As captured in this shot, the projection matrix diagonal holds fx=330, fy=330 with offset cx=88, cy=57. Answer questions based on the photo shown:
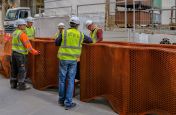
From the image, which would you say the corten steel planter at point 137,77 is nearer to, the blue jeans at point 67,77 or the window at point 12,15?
the blue jeans at point 67,77

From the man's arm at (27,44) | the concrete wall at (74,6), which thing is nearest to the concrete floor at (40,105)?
the man's arm at (27,44)

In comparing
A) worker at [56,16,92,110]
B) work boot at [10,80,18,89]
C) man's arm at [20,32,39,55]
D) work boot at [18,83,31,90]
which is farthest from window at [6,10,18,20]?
worker at [56,16,92,110]

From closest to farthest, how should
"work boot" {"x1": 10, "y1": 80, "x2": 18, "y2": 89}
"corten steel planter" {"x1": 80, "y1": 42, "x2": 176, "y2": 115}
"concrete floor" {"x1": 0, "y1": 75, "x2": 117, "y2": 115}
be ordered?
"corten steel planter" {"x1": 80, "y1": 42, "x2": 176, "y2": 115}
"concrete floor" {"x1": 0, "y1": 75, "x2": 117, "y2": 115}
"work boot" {"x1": 10, "y1": 80, "x2": 18, "y2": 89}

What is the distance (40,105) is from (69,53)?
1327 mm

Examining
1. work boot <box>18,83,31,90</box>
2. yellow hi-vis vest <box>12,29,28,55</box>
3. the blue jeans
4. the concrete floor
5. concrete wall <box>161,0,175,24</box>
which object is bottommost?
the concrete floor

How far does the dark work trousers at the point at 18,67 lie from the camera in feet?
27.4

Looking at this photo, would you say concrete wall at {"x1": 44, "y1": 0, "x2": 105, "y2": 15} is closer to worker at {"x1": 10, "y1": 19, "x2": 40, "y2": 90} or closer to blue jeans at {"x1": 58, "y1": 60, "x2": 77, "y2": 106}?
worker at {"x1": 10, "y1": 19, "x2": 40, "y2": 90}

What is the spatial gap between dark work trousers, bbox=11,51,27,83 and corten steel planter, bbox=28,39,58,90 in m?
0.28

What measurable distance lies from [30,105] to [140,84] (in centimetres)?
249

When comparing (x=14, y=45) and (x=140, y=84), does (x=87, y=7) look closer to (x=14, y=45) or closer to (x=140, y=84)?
(x=14, y=45)

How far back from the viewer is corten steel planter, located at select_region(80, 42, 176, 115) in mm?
Result: 5738

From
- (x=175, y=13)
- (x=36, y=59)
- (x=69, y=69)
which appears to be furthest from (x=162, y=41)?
(x=69, y=69)

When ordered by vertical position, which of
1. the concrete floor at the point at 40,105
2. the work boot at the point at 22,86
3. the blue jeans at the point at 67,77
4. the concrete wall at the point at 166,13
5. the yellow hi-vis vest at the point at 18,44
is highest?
the concrete wall at the point at 166,13

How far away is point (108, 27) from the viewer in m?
15.9
